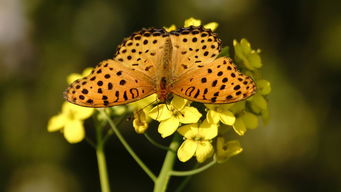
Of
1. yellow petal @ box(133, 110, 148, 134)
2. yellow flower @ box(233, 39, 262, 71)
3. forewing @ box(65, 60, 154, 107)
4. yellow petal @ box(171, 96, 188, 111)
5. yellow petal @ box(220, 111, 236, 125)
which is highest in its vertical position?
yellow flower @ box(233, 39, 262, 71)

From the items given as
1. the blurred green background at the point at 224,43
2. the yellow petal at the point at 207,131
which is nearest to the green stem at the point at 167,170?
the yellow petal at the point at 207,131

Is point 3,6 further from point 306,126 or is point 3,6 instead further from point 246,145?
point 306,126

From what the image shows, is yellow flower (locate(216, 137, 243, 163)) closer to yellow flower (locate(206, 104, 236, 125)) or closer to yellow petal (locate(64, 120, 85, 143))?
yellow flower (locate(206, 104, 236, 125))

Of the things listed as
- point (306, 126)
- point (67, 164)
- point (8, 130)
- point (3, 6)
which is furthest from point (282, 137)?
point (3, 6)

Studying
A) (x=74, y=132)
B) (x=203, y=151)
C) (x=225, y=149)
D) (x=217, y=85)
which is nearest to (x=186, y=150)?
(x=203, y=151)

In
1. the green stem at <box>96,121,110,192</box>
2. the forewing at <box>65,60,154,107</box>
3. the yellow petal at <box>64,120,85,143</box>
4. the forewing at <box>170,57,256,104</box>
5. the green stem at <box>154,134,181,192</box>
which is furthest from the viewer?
the yellow petal at <box>64,120,85,143</box>

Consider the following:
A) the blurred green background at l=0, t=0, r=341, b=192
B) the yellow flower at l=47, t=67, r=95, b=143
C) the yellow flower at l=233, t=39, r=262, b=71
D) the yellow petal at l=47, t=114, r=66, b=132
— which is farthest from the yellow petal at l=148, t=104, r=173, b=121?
the blurred green background at l=0, t=0, r=341, b=192

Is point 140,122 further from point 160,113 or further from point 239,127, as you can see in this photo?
point 239,127

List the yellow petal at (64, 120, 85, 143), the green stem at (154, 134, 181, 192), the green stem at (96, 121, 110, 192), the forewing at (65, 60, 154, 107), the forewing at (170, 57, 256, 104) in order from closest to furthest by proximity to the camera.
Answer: the forewing at (170, 57, 256, 104) < the forewing at (65, 60, 154, 107) < the green stem at (154, 134, 181, 192) < the green stem at (96, 121, 110, 192) < the yellow petal at (64, 120, 85, 143)
